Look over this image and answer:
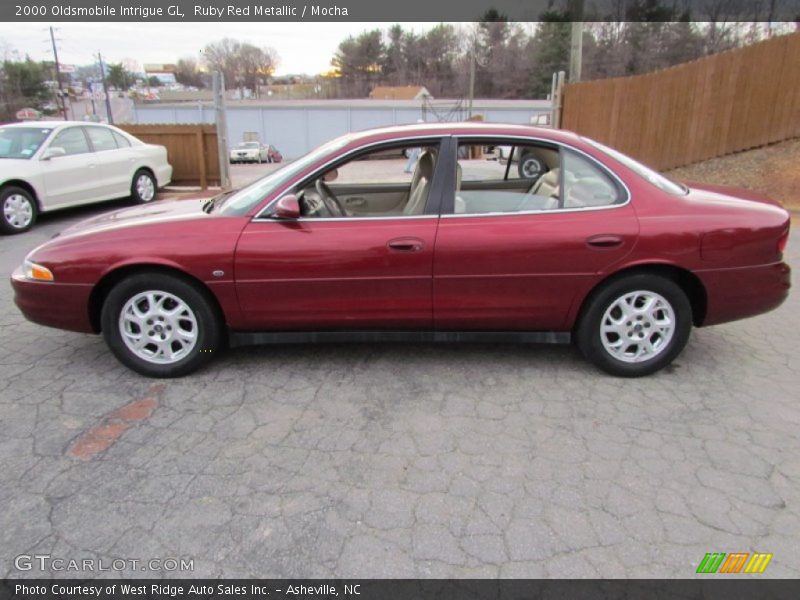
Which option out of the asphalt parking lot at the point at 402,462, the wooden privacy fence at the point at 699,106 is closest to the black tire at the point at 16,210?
the asphalt parking lot at the point at 402,462

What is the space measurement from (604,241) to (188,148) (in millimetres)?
10000

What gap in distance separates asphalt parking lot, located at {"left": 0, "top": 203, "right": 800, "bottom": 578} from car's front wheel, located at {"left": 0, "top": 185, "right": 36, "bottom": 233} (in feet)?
16.0

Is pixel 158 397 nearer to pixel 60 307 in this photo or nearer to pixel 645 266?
pixel 60 307

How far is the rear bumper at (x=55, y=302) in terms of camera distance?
330 cm

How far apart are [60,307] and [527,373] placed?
2966 millimetres

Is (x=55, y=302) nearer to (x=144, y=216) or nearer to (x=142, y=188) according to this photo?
(x=144, y=216)

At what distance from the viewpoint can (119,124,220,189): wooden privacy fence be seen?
10.9 meters

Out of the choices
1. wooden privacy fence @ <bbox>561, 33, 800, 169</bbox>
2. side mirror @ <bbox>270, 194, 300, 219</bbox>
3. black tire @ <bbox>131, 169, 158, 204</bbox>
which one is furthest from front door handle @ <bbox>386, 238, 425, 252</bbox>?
wooden privacy fence @ <bbox>561, 33, 800, 169</bbox>

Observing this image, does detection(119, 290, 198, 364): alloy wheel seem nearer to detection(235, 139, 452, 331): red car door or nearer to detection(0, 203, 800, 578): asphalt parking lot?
detection(0, 203, 800, 578): asphalt parking lot

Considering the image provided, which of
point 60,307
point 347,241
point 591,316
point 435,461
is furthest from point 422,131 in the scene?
point 60,307

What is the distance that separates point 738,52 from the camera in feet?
33.7

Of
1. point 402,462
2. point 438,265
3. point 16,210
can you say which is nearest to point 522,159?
point 438,265

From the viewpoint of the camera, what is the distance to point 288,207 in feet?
10.2

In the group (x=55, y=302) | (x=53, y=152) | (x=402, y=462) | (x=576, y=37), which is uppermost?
(x=576, y=37)
